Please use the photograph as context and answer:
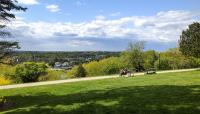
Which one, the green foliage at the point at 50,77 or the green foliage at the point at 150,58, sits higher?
the green foliage at the point at 150,58

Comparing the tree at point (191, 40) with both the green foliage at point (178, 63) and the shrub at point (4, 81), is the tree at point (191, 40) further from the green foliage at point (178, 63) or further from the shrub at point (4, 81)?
the shrub at point (4, 81)

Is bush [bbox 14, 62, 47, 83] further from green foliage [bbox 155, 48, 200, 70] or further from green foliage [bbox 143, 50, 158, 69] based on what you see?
green foliage [bbox 143, 50, 158, 69]

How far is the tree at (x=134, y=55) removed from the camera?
230 ft

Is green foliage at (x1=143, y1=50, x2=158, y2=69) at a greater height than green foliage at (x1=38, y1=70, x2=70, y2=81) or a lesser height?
greater

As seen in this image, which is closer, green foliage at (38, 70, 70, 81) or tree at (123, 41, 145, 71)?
green foliage at (38, 70, 70, 81)

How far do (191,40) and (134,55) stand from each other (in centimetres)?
1831

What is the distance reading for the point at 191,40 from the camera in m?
53.4

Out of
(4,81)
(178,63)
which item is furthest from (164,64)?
(4,81)

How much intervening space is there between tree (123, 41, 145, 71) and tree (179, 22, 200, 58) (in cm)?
1498

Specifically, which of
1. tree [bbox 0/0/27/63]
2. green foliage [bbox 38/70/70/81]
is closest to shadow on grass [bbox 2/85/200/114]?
tree [bbox 0/0/27/63]

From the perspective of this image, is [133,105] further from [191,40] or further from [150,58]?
[150,58]

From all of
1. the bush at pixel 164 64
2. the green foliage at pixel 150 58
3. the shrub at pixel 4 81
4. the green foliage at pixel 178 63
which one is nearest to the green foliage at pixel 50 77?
the shrub at pixel 4 81

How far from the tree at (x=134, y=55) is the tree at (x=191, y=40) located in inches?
590

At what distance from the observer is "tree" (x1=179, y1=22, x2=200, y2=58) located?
52.5 m
